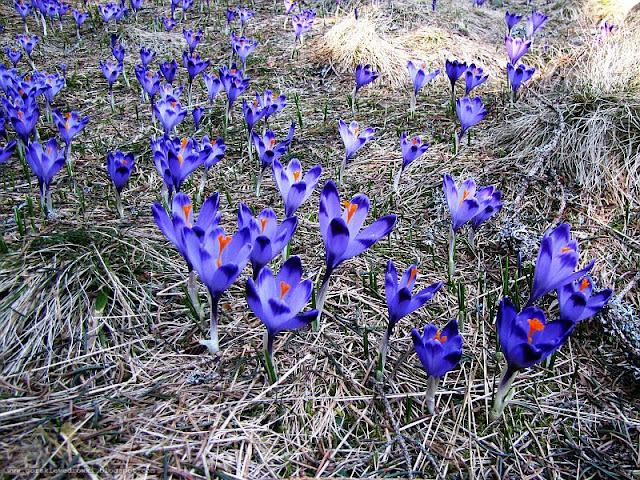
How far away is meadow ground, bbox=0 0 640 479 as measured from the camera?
1376 mm

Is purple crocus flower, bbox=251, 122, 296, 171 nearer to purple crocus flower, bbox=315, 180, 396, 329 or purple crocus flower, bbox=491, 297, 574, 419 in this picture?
purple crocus flower, bbox=315, 180, 396, 329

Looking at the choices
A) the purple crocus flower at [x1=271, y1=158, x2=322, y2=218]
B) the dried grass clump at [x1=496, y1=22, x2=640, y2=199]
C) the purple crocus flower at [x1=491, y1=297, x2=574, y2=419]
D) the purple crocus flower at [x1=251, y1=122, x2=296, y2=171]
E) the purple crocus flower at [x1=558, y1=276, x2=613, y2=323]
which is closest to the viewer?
the purple crocus flower at [x1=491, y1=297, x2=574, y2=419]

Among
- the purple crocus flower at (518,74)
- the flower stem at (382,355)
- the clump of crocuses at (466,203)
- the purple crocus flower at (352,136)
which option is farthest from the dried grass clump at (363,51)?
the flower stem at (382,355)

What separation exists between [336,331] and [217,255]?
64 centimetres

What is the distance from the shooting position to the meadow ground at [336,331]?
1.38 m

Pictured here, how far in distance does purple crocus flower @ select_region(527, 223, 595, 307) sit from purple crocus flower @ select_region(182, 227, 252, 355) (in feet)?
3.40

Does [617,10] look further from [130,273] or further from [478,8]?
[130,273]

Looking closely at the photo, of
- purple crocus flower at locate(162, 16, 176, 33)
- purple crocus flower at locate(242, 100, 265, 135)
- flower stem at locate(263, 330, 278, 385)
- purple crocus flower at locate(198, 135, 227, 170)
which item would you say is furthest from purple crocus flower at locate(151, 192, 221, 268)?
purple crocus flower at locate(162, 16, 176, 33)

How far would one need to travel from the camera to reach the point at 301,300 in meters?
1.40

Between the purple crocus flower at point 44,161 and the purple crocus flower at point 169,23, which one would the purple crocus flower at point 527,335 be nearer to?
the purple crocus flower at point 44,161

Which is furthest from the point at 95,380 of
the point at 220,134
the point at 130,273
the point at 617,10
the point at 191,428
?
the point at 617,10

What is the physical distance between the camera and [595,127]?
285cm

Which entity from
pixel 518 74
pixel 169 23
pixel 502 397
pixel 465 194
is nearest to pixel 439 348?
pixel 502 397

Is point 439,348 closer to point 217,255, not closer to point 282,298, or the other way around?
point 282,298
